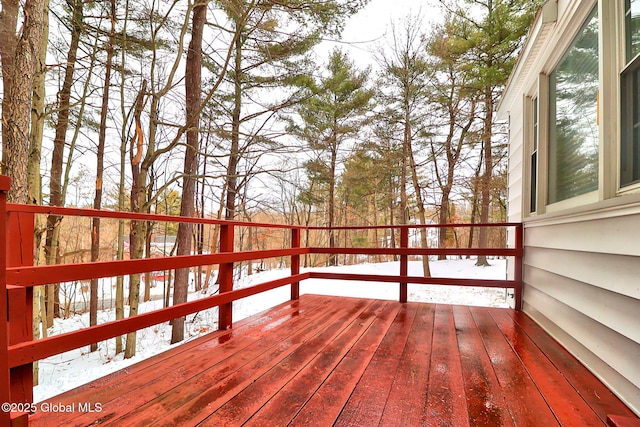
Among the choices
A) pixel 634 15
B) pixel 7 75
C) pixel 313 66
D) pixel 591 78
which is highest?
pixel 313 66

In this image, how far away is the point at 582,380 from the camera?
5.08 ft

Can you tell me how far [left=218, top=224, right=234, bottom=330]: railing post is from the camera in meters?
2.31

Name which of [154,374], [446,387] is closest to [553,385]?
[446,387]

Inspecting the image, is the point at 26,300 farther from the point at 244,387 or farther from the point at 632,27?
the point at 632,27

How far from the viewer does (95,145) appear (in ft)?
19.5

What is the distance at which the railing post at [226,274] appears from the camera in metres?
2.31

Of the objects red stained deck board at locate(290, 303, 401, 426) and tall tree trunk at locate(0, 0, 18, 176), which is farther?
tall tree trunk at locate(0, 0, 18, 176)

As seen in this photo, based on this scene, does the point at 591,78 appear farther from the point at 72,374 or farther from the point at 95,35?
the point at 72,374

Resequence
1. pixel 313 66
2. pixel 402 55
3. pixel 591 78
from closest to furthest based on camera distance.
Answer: pixel 591 78
pixel 313 66
pixel 402 55

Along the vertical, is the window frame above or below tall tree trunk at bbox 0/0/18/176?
below

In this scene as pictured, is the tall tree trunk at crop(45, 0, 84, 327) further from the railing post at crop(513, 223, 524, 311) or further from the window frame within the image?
the railing post at crop(513, 223, 524, 311)

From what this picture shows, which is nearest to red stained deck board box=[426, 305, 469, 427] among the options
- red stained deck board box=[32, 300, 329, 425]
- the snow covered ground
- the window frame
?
red stained deck board box=[32, 300, 329, 425]

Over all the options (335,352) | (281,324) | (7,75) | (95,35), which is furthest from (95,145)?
(335,352)

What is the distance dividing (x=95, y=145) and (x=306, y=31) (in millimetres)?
4950
